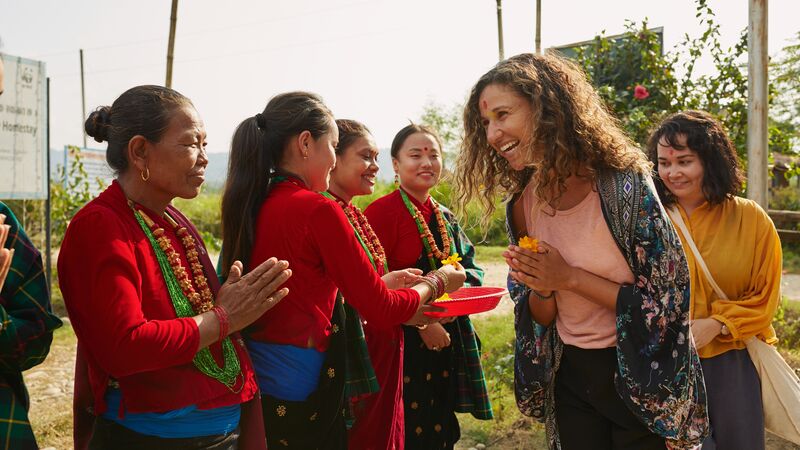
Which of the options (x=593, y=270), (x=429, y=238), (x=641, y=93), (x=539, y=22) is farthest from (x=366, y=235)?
(x=539, y=22)

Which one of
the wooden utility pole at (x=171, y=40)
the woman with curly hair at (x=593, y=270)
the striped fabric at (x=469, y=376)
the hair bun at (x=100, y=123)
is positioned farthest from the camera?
the wooden utility pole at (x=171, y=40)

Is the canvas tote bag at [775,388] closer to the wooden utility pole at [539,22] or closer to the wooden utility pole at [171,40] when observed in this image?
the wooden utility pole at [171,40]

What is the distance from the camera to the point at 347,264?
2.33m

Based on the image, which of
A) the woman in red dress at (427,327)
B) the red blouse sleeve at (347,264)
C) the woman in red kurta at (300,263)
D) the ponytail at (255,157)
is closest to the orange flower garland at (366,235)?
the woman in red dress at (427,327)

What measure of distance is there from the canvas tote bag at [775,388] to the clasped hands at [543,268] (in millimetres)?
1087

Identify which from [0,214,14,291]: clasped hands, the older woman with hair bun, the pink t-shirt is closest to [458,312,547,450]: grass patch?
the pink t-shirt

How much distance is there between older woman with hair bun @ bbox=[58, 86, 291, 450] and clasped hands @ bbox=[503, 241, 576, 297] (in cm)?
80

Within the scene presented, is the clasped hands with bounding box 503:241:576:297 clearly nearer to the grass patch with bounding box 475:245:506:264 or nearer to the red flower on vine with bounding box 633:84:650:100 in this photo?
the red flower on vine with bounding box 633:84:650:100

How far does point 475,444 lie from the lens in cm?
441

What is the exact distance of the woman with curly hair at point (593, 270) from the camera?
2.15 meters

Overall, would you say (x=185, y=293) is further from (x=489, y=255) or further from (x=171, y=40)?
(x=489, y=255)

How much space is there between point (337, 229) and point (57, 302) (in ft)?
27.4

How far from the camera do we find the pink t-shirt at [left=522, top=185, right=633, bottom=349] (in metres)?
2.24

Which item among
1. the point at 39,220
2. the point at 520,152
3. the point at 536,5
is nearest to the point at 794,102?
the point at 536,5
